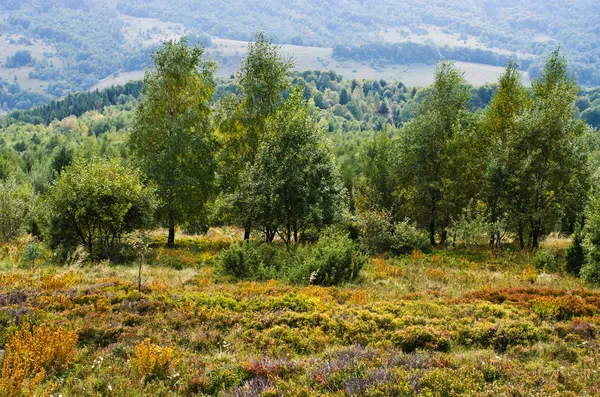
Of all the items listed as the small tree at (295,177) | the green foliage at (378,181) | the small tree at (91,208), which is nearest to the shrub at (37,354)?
the small tree at (91,208)

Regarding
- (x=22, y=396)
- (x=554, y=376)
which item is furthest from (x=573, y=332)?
(x=22, y=396)

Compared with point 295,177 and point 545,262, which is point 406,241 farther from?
point 295,177

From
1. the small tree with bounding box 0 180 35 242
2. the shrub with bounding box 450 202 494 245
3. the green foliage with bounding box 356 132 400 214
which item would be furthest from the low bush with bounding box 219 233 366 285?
the small tree with bounding box 0 180 35 242

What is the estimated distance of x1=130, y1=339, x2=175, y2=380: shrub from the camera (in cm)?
870

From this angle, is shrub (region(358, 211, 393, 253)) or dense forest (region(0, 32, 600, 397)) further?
shrub (region(358, 211, 393, 253))

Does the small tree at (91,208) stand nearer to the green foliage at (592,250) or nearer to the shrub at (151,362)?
the shrub at (151,362)

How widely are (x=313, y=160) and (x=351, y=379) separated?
60.9 feet

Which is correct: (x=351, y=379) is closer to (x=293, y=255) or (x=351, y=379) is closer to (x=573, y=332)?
(x=573, y=332)

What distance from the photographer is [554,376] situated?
858 cm

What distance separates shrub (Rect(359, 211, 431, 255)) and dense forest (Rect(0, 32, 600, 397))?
0.48ft

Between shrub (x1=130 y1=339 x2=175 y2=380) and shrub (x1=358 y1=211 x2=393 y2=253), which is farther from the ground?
shrub (x1=130 y1=339 x2=175 y2=380)

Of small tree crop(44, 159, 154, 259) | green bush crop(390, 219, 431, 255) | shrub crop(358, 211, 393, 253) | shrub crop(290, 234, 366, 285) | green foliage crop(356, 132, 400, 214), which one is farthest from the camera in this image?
green foliage crop(356, 132, 400, 214)

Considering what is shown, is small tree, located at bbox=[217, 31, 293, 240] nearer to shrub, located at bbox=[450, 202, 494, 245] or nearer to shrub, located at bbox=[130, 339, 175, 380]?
shrub, located at bbox=[450, 202, 494, 245]

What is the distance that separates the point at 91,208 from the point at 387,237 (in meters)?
18.8
